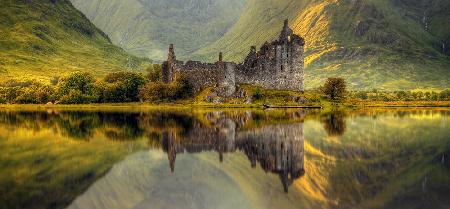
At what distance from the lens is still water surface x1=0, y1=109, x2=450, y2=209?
1730 centimetres

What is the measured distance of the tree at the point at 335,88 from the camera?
302ft

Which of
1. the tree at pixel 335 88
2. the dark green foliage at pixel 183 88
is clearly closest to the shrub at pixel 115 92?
the dark green foliage at pixel 183 88

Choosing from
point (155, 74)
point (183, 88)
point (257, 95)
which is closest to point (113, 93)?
point (155, 74)

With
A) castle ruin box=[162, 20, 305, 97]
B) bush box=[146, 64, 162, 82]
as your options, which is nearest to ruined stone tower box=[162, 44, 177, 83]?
castle ruin box=[162, 20, 305, 97]

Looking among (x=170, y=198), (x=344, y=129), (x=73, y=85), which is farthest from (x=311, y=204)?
(x=73, y=85)

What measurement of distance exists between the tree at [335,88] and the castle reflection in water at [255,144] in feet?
158

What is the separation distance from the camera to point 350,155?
27000 mm

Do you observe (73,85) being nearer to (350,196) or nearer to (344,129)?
(344,129)

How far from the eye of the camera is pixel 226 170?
23.4 meters

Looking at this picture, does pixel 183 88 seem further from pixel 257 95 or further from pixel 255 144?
pixel 255 144

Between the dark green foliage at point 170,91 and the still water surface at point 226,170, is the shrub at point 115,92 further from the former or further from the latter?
the still water surface at point 226,170

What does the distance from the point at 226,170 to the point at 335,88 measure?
72.5m

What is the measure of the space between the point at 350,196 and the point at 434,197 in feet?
9.36

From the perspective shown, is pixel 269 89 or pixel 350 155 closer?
pixel 350 155
